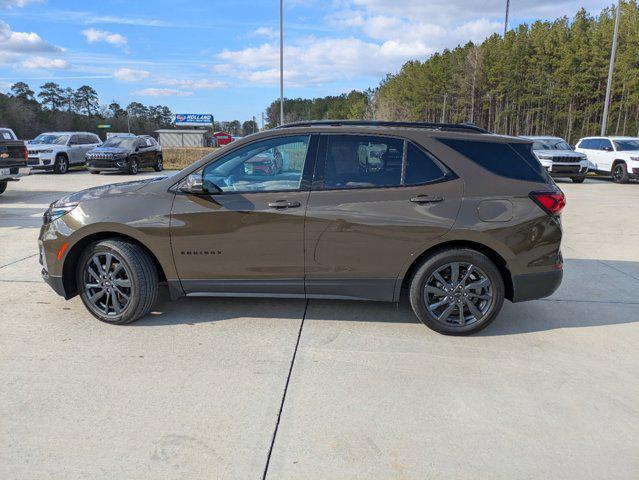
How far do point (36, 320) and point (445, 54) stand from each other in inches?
3206

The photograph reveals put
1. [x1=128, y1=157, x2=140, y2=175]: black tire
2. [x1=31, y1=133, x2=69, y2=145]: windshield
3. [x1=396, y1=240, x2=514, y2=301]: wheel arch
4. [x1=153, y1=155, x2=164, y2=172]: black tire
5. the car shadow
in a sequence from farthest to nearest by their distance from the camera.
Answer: [x1=153, y1=155, x2=164, y2=172]: black tire
[x1=31, y1=133, x2=69, y2=145]: windshield
[x1=128, y1=157, x2=140, y2=175]: black tire
the car shadow
[x1=396, y1=240, x2=514, y2=301]: wheel arch

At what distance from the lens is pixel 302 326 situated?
14.5ft

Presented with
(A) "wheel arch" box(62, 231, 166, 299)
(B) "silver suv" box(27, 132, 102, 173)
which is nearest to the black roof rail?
(A) "wheel arch" box(62, 231, 166, 299)

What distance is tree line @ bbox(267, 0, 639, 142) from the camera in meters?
48.7

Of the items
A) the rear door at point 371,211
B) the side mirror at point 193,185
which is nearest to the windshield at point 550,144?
the rear door at point 371,211

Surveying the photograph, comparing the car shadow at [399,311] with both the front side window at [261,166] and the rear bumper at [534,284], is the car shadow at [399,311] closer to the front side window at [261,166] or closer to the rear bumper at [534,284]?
the rear bumper at [534,284]

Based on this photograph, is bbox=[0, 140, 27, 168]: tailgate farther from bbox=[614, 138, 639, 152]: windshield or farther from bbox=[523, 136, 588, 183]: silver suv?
bbox=[614, 138, 639, 152]: windshield

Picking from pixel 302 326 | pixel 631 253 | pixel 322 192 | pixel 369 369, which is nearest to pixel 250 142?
pixel 322 192

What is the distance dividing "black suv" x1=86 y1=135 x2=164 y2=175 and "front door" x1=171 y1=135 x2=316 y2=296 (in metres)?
17.6

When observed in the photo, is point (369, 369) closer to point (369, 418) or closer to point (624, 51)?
point (369, 418)

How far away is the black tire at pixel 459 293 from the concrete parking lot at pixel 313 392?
0.13m

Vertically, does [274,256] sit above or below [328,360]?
above

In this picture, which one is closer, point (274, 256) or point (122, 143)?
point (274, 256)

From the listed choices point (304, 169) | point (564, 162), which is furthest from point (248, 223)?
point (564, 162)
